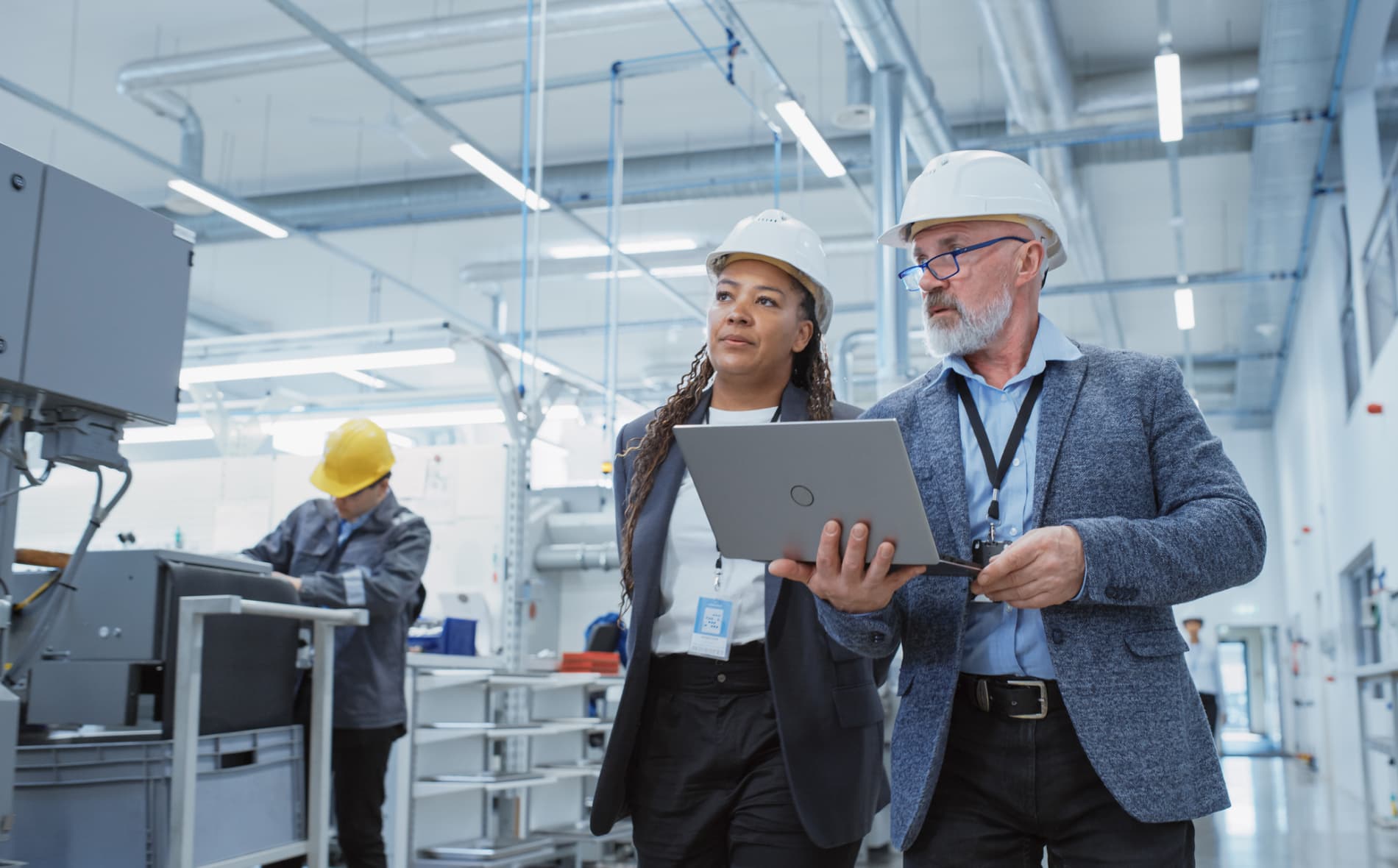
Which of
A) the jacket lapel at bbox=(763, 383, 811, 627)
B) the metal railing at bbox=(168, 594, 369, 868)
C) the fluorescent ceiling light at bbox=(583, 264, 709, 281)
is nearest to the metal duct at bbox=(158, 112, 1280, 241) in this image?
the fluorescent ceiling light at bbox=(583, 264, 709, 281)

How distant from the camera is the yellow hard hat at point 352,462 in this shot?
3561 millimetres

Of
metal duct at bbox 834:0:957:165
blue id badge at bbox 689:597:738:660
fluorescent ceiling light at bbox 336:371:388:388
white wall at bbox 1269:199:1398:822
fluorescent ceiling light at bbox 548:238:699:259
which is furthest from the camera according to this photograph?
fluorescent ceiling light at bbox 336:371:388:388

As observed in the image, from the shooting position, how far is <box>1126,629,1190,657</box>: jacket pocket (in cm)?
138

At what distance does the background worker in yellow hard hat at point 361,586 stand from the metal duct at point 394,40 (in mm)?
4289

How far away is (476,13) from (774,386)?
20.8 feet

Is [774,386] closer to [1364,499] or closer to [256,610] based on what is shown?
[256,610]

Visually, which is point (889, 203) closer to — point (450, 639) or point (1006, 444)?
point (450, 639)

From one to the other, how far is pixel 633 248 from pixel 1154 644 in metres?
10.2

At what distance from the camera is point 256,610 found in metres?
2.38

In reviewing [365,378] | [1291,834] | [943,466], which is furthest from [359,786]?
[365,378]

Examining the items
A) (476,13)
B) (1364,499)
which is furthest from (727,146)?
(1364,499)

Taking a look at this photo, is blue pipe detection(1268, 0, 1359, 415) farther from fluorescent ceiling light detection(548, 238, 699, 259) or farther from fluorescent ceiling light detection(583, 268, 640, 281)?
fluorescent ceiling light detection(583, 268, 640, 281)

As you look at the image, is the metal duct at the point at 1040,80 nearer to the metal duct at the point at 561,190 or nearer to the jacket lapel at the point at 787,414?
the metal duct at the point at 561,190

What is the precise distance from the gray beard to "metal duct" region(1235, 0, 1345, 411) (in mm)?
6606
